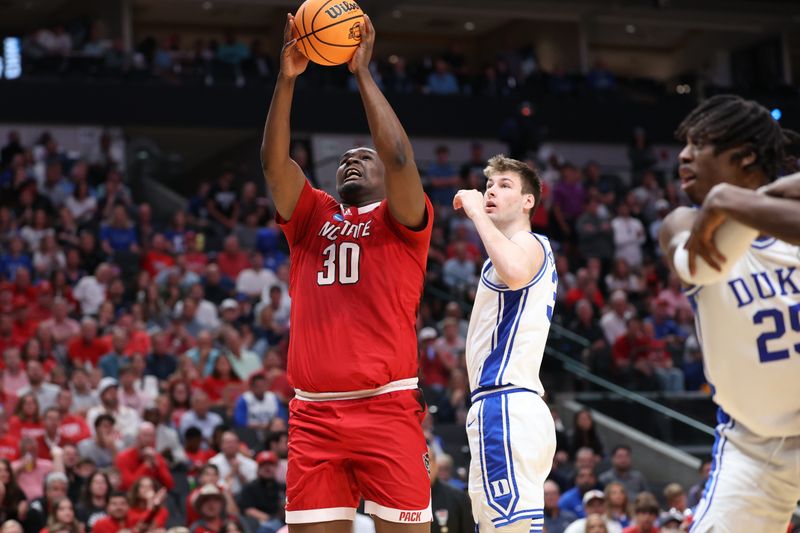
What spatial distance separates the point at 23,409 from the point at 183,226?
23.5ft

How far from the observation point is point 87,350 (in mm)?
14203

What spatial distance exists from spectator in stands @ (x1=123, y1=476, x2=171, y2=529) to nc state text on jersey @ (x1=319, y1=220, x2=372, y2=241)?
224 inches

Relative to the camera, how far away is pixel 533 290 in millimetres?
5879

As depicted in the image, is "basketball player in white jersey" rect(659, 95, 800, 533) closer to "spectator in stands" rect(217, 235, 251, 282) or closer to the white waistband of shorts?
the white waistband of shorts

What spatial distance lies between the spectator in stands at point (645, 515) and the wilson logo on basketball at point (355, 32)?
634cm

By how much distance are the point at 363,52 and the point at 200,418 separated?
788 centimetres

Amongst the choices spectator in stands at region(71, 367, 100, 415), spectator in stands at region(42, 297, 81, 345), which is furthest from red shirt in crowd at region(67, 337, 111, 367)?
spectator in stands at region(71, 367, 100, 415)

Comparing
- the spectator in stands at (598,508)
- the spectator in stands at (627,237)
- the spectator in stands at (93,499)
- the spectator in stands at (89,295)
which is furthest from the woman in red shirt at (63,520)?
the spectator in stands at (627,237)

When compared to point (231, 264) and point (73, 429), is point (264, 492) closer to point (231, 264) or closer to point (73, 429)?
point (73, 429)

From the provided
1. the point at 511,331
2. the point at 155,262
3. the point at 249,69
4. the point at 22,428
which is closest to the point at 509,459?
the point at 511,331

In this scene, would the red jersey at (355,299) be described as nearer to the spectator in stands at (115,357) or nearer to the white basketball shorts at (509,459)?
the white basketball shorts at (509,459)

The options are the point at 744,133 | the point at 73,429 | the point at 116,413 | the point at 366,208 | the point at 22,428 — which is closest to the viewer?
the point at 744,133

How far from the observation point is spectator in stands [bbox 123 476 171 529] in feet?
35.1

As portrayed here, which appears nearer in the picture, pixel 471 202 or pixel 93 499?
pixel 471 202
